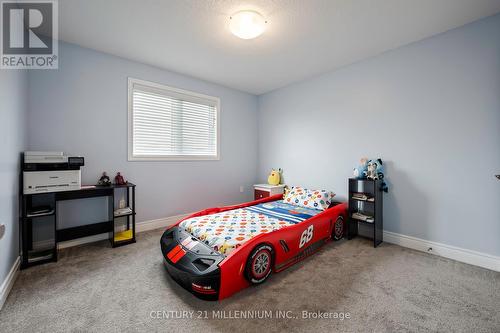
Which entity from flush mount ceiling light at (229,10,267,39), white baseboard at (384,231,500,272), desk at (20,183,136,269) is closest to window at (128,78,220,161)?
desk at (20,183,136,269)

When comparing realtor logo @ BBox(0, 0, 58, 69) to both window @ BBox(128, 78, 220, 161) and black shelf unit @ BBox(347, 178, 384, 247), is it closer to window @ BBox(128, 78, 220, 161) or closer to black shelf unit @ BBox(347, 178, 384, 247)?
window @ BBox(128, 78, 220, 161)

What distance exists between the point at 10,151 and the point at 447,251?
4622mm

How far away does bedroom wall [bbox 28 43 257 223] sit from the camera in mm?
2582

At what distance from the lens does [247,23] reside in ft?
6.98

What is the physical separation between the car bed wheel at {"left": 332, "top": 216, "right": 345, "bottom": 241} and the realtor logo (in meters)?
3.78

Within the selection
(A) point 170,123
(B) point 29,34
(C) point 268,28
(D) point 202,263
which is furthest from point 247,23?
(B) point 29,34

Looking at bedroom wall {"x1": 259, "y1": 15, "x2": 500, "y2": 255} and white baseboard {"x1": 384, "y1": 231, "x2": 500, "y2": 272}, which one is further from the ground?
bedroom wall {"x1": 259, "y1": 15, "x2": 500, "y2": 255}

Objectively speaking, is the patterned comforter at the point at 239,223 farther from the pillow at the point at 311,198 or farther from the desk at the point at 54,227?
the desk at the point at 54,227

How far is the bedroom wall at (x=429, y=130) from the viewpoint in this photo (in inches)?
88.1

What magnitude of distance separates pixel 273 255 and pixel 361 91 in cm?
270

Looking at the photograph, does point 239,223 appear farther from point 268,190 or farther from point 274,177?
point 274,177

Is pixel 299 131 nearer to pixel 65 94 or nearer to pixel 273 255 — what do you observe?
pixel 273 255

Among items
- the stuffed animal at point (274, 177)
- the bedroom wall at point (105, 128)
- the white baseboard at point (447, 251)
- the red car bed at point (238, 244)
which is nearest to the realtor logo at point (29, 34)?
the bedroom wall at point (105, 128)

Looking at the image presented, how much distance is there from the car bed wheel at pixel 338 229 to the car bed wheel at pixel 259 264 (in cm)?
132
